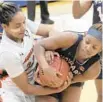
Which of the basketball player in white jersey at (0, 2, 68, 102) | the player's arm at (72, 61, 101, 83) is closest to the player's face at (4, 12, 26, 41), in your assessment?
the basketball player in white jersey at (0, 2, 68, 102)

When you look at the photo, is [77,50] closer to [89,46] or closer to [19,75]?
[89,46]

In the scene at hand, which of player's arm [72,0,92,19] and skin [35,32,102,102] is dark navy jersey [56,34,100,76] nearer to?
skin [35,32,102,102]

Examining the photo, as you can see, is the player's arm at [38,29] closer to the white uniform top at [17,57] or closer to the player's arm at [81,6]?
the white uniform top at [17,57]

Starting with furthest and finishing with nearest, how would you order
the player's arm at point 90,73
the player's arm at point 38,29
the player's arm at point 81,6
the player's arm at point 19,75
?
the player's arm at point 81,6
the player's arm at point 38,29
the player's arm at point 90,73
the player's arm at point 19,75

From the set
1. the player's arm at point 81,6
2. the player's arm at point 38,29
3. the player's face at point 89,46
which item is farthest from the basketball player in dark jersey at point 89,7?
the player's face at point 89,46

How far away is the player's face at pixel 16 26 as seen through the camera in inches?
54.8

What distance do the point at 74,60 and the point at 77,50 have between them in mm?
53

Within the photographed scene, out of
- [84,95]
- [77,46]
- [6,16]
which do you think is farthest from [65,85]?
[84,95]

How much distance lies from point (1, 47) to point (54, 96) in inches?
14.6

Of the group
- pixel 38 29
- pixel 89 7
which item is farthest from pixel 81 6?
pixel 38 29

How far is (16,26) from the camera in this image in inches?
55.1

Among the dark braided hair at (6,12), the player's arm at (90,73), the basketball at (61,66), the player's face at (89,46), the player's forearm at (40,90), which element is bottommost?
the player's forearm at (40,90)

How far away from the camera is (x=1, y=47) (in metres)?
1.42

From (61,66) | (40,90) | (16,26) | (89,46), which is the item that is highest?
(16,26)
